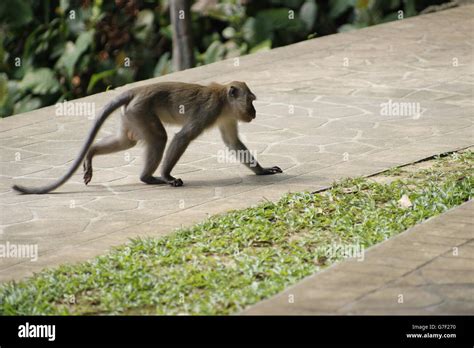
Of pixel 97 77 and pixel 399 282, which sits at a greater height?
pixel 97 77

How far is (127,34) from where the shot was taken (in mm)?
18344

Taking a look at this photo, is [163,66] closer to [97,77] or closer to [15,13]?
[97,77]

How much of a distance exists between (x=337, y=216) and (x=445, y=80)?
220 inches

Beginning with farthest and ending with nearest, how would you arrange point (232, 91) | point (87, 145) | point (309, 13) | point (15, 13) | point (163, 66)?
point (15, 13)
point (309, 13)
point (163, 66)
point (232, 91)
point (87, 145)

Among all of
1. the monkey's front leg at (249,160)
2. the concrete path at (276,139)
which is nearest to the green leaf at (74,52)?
the concrete path at (276,139)

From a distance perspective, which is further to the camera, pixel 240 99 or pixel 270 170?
pixel 270 170

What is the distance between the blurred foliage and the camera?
17.7 meters

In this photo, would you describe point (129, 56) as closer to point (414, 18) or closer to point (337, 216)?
point (414, 18)

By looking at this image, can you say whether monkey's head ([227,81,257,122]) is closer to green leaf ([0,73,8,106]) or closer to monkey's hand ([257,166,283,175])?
monkey's hand ([257,166,283,175])

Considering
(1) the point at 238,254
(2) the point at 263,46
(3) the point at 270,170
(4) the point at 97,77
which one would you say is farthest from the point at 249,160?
(4) the point at 97,77

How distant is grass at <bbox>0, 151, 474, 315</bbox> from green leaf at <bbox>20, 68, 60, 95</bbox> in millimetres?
9461

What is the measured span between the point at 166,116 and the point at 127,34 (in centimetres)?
924

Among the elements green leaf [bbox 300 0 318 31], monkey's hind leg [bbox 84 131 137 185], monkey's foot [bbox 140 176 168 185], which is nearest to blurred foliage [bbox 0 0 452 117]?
green leaf [bbox 300 0 318 31]
